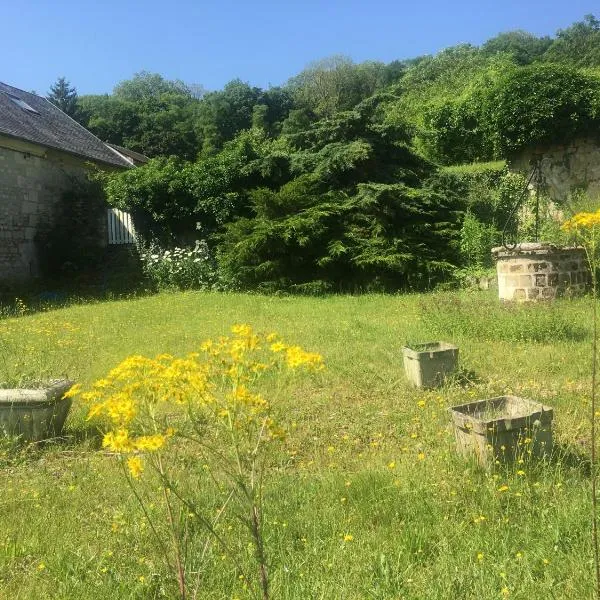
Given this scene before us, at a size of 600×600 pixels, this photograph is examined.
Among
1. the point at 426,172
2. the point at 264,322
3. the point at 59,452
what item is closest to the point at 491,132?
the point at 426,172

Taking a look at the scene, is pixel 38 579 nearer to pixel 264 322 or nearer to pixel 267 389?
pixel 267 389

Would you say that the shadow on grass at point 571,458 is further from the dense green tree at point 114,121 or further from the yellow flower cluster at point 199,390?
the dense green tree at point 114,121

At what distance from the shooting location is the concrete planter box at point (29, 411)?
406cm

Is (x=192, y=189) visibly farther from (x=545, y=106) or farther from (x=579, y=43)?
(x=579, y=43)

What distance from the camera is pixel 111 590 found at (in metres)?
2.27

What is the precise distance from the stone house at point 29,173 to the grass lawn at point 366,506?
9.96 meters

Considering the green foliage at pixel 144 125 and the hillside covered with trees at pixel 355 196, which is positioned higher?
the green foliage at pixel 144 125

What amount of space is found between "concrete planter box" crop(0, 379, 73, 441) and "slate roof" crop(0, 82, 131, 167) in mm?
11719

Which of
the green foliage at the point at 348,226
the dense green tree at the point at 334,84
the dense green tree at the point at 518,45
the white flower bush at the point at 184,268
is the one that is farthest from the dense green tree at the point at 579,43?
the white flower bush at the point at 184,268

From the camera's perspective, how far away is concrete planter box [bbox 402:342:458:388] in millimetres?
4977

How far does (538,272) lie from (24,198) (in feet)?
41.7

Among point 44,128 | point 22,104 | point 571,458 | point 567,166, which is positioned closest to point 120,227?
point 44,128

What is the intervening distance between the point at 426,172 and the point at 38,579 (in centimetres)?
1268

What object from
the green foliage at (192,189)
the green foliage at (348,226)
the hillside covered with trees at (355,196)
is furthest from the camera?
the green foliage at (192,189)
